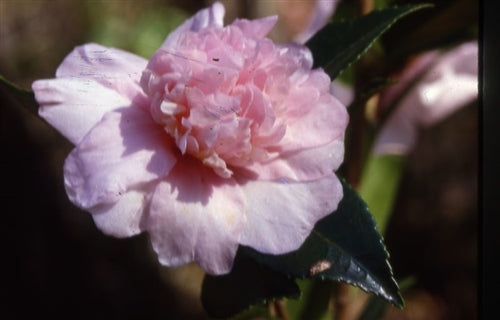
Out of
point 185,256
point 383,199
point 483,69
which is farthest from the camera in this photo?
point 383,199

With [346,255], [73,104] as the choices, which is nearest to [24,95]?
[73,104]

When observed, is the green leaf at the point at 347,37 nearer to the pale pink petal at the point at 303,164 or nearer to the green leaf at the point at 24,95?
the pale pink petal at the point at 303,164

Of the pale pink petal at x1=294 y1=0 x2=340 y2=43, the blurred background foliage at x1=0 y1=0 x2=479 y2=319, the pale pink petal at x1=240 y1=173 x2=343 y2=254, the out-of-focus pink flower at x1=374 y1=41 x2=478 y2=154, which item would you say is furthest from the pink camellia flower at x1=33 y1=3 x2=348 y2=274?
the blurred background foliage at x1=0 y1=0 x2=479 y2=319

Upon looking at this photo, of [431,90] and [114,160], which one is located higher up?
[114,160]

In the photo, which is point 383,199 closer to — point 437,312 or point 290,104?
point 290,104

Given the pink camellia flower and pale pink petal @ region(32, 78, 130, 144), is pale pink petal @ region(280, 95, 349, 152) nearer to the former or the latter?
the pink camellia flower

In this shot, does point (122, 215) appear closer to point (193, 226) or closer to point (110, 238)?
point (193, 226)

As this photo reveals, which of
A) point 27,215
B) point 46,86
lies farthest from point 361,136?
point 27,215
